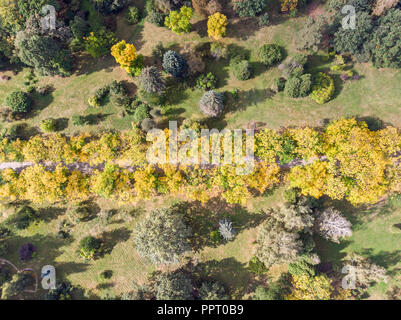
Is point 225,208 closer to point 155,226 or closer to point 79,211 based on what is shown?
point 155,226

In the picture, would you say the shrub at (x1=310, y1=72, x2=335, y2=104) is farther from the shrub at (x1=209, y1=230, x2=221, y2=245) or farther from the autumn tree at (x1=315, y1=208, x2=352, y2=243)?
the shrub at (x1=209, y1=230, x2=221, y2=245)

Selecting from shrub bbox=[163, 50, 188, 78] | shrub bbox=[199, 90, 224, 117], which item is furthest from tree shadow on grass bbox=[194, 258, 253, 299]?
shrub bbox=[163, 50, 188, 78]

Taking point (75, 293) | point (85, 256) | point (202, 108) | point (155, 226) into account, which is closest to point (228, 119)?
point (202, 108)

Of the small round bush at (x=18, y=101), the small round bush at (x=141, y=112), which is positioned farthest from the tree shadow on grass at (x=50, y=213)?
the small round bush at (x=141, y=112)

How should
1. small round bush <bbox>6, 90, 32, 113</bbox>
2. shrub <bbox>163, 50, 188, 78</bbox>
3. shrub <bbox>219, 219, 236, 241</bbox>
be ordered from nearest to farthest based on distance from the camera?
1. shrub <bbox>219, 219, 236, 241</bbox>
2. shrub <bbox>163, 50, 188, 78</bbox>
3. small round bush <bbox>6, 90, 32, 113</bbox>

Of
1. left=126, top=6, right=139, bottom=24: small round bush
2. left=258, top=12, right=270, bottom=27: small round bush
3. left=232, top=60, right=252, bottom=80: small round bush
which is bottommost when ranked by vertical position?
left=232, top=60, right=252, bottom=80: small round bush

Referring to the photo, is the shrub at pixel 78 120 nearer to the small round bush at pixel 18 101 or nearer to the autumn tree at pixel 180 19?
the small round bush at pixel 18 101

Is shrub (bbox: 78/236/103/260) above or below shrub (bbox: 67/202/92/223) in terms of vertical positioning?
below

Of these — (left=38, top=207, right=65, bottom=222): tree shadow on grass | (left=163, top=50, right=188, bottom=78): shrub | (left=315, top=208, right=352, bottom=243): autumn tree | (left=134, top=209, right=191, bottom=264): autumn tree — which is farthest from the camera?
(left=38, top=207, right=65, bottom=222): tree shadow on grass
